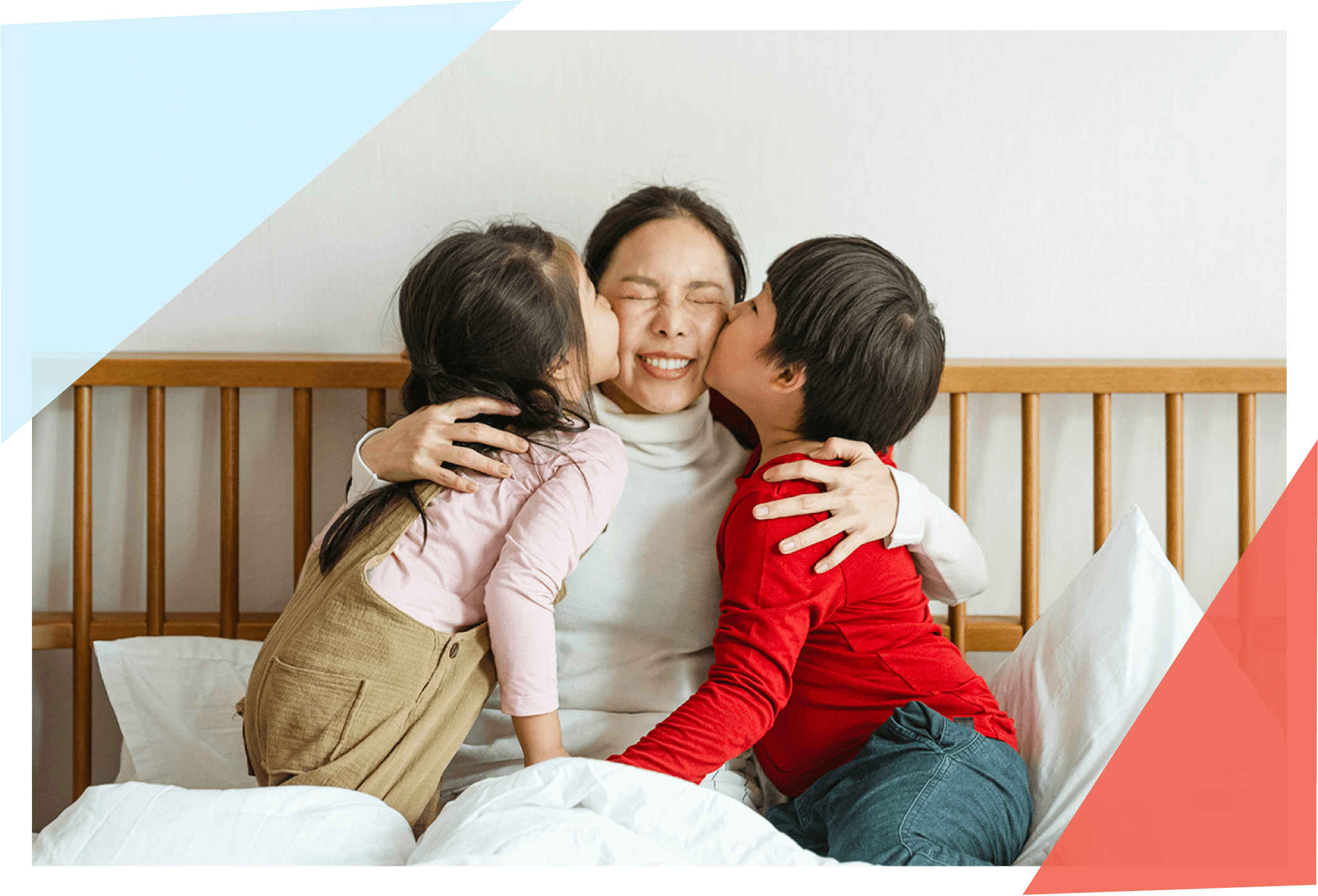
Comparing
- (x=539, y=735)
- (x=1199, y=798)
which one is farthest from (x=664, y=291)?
(x=1199, y=798)

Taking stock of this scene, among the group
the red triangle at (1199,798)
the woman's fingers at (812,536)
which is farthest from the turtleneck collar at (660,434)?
the red triangle at (1199,798)

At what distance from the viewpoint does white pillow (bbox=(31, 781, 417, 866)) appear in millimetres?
687

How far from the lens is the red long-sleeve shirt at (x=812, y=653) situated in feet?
2.73

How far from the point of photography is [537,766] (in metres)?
0.73

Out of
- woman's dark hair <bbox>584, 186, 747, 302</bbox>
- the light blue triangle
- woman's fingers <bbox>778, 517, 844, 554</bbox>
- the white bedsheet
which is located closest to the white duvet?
the white bedsheet

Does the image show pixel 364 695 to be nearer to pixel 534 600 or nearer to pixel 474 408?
pixel 534 600

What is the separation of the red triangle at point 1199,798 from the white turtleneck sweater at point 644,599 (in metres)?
0.23

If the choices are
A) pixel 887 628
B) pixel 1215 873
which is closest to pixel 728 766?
pixel 887 628

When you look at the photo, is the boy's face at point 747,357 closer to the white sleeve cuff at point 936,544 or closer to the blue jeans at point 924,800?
the white sleeve cuff at point 936,544

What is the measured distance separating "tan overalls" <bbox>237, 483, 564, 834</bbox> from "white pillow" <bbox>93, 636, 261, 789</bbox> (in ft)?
0.82

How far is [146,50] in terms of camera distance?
1.16 meters

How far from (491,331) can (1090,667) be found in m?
0.68

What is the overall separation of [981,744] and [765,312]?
0.47 meters

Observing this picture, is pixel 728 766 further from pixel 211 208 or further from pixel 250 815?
pixel 211 208
